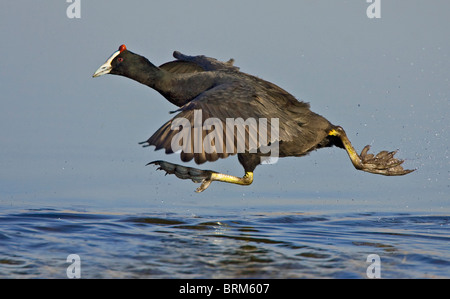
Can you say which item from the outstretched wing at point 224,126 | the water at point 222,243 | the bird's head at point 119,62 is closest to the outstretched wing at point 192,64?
the bird's head at point 119,62

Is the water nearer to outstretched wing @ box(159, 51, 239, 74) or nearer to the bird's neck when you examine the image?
the bird's neck

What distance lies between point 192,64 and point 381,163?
262cm

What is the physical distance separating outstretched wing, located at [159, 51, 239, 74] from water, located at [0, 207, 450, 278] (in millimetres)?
1751

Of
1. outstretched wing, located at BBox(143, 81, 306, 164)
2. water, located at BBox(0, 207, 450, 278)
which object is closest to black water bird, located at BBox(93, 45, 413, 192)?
outstretched wing, located at BBox(143, 81, 306, 164)

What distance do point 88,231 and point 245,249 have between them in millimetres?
1710

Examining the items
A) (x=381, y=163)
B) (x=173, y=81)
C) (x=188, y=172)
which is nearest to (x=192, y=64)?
(x=173, y=81)

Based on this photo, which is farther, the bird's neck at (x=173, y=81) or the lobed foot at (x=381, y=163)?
the lobed foot at (x=381, y=163)

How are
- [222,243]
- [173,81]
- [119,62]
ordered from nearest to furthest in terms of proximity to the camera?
[222,243] → [173,81] → [119,62]

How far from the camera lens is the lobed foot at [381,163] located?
956 cm

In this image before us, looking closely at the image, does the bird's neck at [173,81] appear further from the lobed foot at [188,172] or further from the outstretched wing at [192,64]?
the lobed foot at [188,172]

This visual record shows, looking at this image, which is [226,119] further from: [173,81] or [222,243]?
[173,81]

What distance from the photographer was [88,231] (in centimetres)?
846

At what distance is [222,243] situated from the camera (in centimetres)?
816
